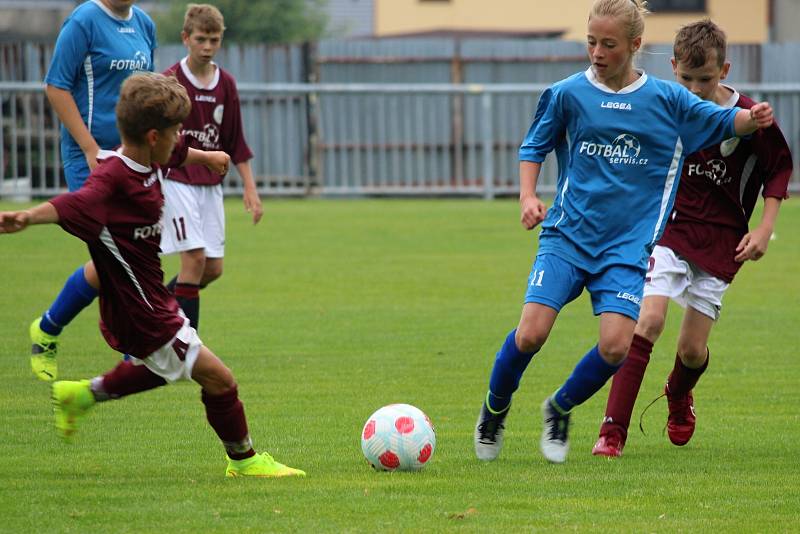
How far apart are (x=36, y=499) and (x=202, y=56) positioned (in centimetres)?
396

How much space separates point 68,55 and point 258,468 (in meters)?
3.26

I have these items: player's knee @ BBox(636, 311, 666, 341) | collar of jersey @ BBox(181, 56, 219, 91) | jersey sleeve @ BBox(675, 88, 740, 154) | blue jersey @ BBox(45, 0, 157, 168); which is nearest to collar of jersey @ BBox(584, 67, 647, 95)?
jersey sleeve @ BBox(675, 88, 740, 154)

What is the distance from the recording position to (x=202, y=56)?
8.37 m

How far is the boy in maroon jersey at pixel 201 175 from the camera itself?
8.28 meters

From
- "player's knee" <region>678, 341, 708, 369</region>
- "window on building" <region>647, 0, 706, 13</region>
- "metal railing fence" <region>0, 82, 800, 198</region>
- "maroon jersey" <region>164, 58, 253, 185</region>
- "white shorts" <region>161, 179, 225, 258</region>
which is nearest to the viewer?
"player's knee" <region>678, 341, 708, 369</region>

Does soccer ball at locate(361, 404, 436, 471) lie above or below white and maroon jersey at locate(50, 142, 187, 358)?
below

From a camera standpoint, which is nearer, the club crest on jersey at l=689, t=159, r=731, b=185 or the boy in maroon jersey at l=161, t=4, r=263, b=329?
the club crest on jersey at l=689, t=159, r=731, b=185

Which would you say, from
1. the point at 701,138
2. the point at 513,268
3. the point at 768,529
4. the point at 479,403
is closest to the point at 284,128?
the point at 513,268

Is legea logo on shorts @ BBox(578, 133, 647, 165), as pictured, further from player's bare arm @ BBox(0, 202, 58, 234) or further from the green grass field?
player's bare arm @ BBox(0, 202, 58, 234)

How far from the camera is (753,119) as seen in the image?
5730 millimetres

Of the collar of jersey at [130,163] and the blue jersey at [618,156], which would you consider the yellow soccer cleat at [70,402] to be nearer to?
the collar of jersey at [130,163]

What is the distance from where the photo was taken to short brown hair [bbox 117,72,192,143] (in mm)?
5121

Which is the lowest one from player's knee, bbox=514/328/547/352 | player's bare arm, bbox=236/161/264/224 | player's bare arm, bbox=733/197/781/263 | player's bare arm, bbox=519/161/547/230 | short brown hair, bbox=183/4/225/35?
player's knee, bbox=514/328/547/352

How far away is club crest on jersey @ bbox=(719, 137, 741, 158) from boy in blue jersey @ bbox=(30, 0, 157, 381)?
3.36 metres
